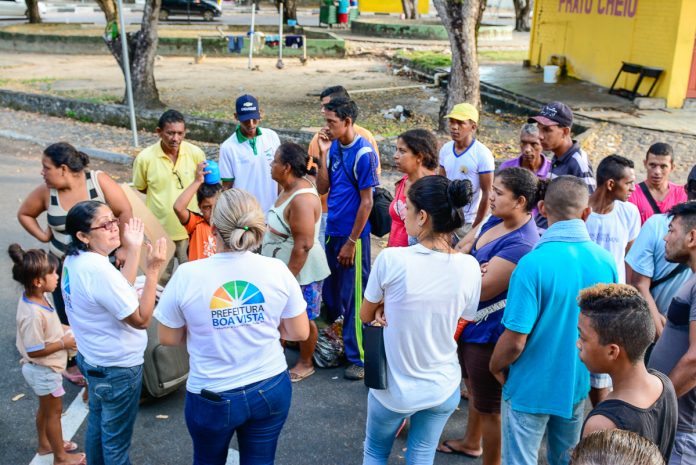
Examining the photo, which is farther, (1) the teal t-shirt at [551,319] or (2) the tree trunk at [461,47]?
(2) the tree trunk at [461,47]

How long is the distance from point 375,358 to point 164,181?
3.14m

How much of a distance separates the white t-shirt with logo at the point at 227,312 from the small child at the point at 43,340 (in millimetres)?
1286

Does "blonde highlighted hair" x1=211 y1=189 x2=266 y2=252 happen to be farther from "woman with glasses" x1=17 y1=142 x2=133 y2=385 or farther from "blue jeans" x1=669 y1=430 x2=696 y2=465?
"blue jeans" x1=669 y1=430 x2=696 y2=465

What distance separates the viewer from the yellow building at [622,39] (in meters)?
13.9

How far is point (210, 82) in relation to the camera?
18.9m

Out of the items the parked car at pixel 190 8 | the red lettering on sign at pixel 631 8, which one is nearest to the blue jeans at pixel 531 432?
the red lettering on sign at pixel 631 8

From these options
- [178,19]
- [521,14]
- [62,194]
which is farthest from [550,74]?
[178,19]

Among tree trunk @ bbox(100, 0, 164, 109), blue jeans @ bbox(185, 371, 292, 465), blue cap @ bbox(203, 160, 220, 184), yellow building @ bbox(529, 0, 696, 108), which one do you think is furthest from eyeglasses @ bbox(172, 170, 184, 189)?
yellow building @ bbox(529, 0, 696, 108)

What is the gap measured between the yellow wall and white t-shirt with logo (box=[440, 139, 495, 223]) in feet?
115

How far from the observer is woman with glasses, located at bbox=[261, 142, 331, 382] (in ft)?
15.1

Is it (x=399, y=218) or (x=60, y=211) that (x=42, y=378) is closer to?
(x=60, y=211)

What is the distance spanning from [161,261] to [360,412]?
1960 mm

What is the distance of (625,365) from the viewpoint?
2471 millimetres

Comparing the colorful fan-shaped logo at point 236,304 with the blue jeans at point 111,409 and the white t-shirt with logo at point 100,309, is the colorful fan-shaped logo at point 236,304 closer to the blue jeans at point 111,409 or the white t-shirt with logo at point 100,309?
the white t-shirt with logo at point 100,309
